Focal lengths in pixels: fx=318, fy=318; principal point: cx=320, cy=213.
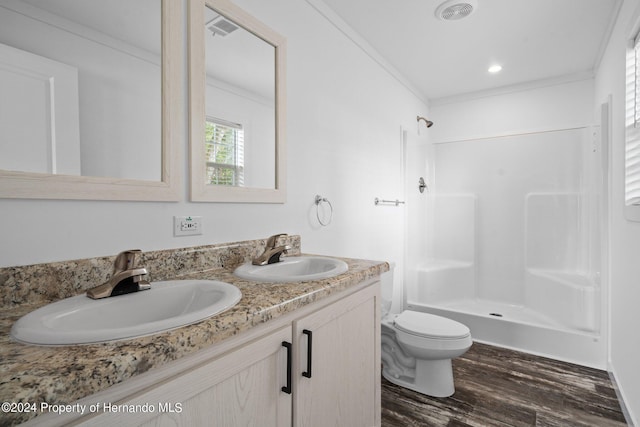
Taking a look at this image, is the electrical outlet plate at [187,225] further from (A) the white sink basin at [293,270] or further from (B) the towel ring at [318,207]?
(B) the towel ring at [318,207]

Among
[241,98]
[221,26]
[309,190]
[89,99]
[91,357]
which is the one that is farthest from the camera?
[309,190]

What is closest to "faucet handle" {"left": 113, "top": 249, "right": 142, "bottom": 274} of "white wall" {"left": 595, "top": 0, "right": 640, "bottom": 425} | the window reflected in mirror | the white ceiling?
the window reflected in mirror

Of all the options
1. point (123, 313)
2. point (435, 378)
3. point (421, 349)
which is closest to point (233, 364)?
point (123, 313)

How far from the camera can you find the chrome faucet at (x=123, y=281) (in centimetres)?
89

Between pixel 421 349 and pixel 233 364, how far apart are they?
1.56 metres

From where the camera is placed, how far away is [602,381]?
2.23 m

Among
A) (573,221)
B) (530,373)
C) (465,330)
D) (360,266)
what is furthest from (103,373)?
(573,221)

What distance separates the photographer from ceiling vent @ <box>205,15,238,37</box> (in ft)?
4.44

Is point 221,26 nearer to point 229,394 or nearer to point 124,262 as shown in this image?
point 124,262

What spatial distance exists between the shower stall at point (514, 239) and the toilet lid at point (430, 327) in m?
0.94

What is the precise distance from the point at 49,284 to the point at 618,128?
2955 millimetres

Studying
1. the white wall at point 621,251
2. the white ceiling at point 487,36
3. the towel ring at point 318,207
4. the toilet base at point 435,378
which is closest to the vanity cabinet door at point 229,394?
the towel ring at point 318,207

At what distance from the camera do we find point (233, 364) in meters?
0.76

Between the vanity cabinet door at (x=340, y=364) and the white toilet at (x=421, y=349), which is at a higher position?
the vanity cabinet door at (x=340, y=364)
